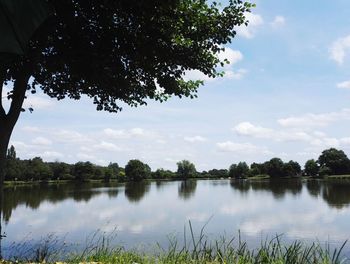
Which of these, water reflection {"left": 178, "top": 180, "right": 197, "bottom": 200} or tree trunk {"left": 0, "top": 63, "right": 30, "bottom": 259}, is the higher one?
tree trunk {"left": 0, "top": 63, "right": 30, "bottom": 259}

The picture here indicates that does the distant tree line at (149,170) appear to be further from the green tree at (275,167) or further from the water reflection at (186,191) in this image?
the water reflection at (186,191)

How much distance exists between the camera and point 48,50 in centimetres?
1041

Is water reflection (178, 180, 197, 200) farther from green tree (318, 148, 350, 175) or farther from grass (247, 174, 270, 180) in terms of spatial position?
grass (247, 174, 270, 180)

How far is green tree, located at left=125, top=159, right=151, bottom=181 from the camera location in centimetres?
14912

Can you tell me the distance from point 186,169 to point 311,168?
2073 inches

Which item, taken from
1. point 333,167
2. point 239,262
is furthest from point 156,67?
point 333,167

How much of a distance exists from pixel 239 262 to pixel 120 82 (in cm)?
599

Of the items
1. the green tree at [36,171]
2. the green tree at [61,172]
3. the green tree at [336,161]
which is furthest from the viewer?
the green tree at [61,172]

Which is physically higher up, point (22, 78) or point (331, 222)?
point (22, 78)

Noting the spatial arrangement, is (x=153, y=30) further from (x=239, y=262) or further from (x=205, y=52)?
(x=239, y=262)

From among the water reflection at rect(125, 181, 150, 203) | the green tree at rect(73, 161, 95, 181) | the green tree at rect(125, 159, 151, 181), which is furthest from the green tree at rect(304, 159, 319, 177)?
the green tree at rect(73, 161, 95, 181)

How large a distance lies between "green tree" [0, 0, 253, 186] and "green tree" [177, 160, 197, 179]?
164 m

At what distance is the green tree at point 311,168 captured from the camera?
148000mm

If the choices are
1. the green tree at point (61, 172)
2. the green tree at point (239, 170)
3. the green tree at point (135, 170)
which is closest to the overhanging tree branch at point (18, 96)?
the green tree at point (61, 172)
